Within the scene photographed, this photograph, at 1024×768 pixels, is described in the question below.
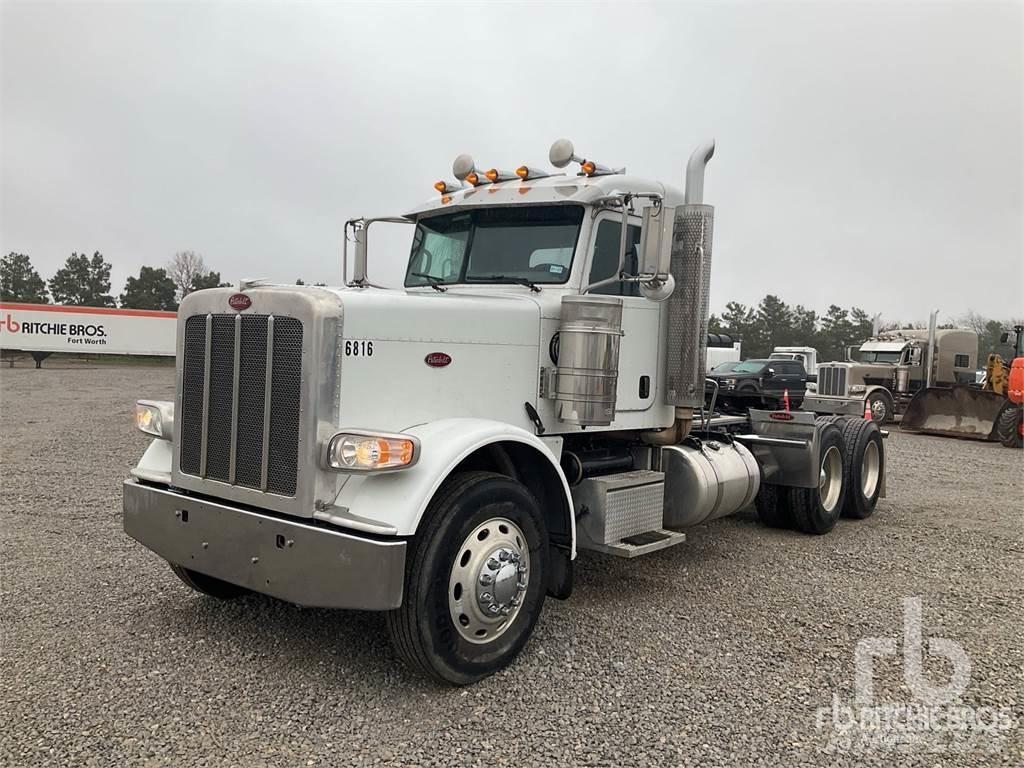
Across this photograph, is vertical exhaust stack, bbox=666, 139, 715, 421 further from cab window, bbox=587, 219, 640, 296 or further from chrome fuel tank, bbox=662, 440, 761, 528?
chrome fuel tank, bbox=662, 440, 761, 528

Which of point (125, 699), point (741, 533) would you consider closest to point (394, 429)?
point (125, 699)

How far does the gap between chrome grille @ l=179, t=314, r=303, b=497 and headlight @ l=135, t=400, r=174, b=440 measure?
0.40 m

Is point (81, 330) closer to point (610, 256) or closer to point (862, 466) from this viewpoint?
point (862, 466)

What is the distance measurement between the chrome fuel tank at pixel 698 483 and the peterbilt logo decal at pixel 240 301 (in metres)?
3.33

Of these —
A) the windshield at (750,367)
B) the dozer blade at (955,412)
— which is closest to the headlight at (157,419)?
the dozer blade at (955,412)

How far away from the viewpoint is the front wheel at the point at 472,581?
12.2ft

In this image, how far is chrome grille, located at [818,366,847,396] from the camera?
18.5m

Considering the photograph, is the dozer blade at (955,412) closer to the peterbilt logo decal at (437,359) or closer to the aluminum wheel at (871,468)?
the aluminum wheel at (871,468)

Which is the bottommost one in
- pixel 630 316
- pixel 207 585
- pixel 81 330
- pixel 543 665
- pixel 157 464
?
pixel 543 665

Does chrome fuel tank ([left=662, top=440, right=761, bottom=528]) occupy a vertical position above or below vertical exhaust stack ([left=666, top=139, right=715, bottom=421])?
below

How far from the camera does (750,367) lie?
2334cm
